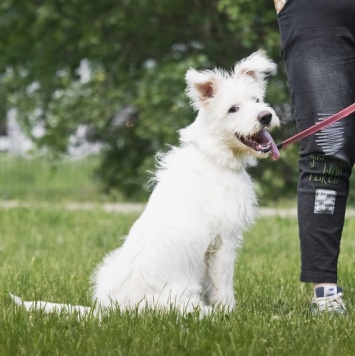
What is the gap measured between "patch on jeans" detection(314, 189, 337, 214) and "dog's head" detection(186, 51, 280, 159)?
307mm

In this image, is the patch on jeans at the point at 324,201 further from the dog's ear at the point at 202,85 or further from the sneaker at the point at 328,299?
the dog's ear at the point at 202,85

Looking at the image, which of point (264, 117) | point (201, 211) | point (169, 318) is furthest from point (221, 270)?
point (264, 117)

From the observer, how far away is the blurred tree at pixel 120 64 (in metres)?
13.1

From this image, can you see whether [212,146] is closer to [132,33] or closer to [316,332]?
[316,332]

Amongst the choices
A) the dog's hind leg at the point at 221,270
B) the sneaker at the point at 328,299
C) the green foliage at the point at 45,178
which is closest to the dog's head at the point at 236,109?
the dog's hind leg at the point at 221,270

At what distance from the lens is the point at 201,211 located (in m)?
4.50

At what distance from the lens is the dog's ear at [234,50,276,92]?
4824 millimetres

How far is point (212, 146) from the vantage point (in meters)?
4.70

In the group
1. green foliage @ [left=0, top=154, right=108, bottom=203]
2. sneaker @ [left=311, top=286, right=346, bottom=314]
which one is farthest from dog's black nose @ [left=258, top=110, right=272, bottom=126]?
green foliage @ [left=0, top=154, right=108, bottom=203]

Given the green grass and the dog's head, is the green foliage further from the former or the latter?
the dog's head

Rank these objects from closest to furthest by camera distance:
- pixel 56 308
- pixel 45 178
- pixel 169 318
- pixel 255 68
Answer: pixel 169 318 → pixel 56 308 → pixel 255 68 → pixel 45 178

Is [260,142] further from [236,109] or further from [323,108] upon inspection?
[323,108]

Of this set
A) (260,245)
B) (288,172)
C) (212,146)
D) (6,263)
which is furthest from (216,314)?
(288,172)

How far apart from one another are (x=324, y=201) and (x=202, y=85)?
898mm
